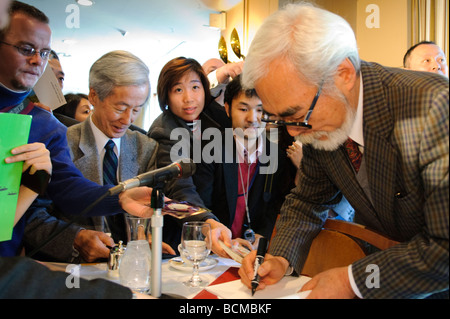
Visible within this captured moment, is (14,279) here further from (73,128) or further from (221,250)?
(73,128)

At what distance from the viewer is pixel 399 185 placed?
3.64 ft

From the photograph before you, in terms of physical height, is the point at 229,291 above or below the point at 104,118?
below

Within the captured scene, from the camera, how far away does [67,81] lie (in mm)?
10992

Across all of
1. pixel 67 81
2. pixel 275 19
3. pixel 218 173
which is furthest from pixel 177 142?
pixel 67 81

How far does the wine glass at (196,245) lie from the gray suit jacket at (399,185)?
0.26 m

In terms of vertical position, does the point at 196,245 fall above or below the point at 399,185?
below

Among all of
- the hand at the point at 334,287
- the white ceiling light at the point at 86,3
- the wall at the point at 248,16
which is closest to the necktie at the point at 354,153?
the hand at the point at 334,287

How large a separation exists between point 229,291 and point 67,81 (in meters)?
11.2

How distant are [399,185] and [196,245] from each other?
66cm

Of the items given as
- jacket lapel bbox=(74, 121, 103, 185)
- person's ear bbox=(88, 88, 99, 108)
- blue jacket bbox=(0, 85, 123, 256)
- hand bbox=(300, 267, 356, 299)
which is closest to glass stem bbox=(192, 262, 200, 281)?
hand bbox=(300, 267, 356, 299)

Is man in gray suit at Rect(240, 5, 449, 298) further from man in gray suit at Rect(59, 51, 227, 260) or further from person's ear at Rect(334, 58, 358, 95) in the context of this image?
man in gray suit at Rect(59, 51, 227, 260)

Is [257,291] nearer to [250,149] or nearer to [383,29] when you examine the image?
[250,149]

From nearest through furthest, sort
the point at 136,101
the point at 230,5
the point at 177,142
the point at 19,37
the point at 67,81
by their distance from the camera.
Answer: the point at 19,37 → the point at 136,101 → the point at 177,142 → the point at 230,5 → the point at 67,81

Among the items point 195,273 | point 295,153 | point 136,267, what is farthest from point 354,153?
point 295,153
